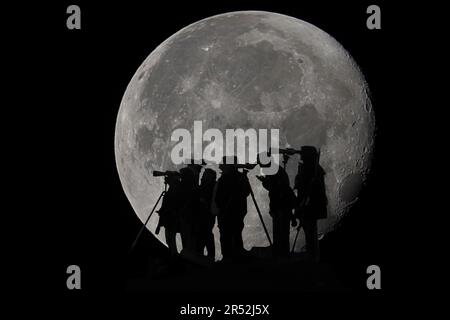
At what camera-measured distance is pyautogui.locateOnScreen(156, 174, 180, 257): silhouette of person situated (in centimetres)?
865

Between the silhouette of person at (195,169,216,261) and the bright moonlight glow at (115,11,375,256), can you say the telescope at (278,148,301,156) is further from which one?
the silhouette of person at (195,169,216,261)

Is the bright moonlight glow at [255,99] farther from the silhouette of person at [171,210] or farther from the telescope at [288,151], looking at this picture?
the silhouette of person at [171,210]

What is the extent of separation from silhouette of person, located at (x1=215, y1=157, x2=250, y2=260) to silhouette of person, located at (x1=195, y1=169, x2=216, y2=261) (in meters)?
0.11

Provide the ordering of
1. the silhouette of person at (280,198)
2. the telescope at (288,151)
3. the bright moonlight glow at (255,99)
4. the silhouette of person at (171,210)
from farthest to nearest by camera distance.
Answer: the bright moonlight glow at (255,99) < the silhouette of person at (171,210) < the telescope at (288,151) < the silhouette of person at (280,198)

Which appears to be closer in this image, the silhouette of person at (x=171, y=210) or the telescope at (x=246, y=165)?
the telescope at (x=246, y=165)

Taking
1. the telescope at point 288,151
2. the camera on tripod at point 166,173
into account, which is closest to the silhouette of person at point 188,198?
the camera on tripod at point 166,173

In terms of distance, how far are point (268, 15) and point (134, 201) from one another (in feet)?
9.57

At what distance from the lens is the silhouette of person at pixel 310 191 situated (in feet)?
27.6

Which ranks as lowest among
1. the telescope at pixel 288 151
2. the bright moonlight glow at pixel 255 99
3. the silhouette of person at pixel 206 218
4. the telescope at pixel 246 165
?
the silhouette of person at pixel 206 218

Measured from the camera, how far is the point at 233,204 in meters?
8.43

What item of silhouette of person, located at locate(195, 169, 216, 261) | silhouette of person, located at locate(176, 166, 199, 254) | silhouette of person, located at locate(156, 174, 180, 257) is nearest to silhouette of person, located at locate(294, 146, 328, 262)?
silhouette of person, located at locate(195, 169, 216, 261)

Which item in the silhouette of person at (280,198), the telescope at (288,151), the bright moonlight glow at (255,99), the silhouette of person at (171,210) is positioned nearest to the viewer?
the silhouette of person at (280,198)

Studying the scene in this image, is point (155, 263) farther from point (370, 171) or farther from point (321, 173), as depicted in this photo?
point (370, 171)

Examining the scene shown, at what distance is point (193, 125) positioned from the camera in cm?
880
